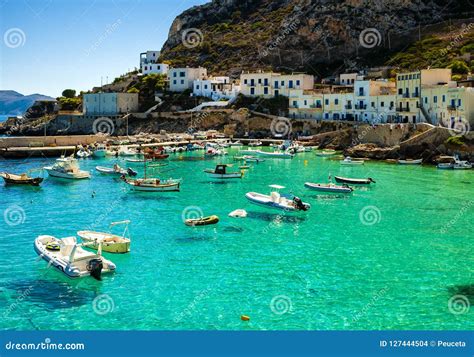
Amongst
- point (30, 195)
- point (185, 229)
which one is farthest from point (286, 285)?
point (30, 195)

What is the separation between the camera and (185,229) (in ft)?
112

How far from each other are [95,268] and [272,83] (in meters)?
81.2

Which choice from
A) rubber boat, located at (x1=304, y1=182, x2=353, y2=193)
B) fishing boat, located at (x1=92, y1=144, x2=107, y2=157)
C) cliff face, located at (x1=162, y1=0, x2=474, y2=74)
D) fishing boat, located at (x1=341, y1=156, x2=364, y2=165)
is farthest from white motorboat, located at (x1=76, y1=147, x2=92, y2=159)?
cliff face, located at (x1=162, y1=0, x2=474, y2=74)

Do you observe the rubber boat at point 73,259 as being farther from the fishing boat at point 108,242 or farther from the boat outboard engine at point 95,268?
the fishing boat at point 108,242

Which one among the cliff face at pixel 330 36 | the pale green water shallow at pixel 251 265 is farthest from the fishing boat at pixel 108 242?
the cliff face at pixel 330 36

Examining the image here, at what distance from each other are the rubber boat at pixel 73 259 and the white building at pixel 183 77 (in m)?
87.5

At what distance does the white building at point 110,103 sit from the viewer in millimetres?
110750

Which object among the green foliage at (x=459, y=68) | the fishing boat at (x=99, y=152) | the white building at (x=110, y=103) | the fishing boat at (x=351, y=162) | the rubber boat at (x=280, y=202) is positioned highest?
the green foliage at (x=459, y=68)

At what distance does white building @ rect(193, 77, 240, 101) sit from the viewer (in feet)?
354

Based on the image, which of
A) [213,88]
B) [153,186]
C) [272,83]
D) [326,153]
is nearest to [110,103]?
[213,88]

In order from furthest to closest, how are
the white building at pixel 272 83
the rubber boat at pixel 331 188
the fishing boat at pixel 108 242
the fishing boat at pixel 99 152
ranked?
the white building at pixel 272 83
the fishing boat at pixel 99 152
the rubber boat at pixel 331 188
the fishing boat at pixel 108 242

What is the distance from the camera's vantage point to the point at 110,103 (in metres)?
111

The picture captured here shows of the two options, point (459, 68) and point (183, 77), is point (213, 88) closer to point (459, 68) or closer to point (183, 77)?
point (183, 77)

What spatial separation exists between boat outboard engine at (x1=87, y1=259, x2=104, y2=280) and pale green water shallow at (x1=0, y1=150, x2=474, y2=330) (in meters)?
0.34
